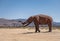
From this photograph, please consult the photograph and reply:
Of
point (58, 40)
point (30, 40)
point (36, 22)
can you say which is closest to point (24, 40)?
point (30, 40)

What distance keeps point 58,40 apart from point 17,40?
10.5 ft

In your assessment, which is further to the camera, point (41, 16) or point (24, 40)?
point (41, 16)

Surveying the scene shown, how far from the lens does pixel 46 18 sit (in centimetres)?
2866

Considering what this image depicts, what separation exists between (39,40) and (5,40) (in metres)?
2.69

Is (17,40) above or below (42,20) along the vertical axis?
below

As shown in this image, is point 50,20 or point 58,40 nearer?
point 58,40

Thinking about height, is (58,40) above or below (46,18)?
below

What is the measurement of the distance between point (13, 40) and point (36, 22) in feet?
36.7

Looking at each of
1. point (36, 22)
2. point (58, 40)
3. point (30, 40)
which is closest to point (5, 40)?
point (30, 40)

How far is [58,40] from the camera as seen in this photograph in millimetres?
17188

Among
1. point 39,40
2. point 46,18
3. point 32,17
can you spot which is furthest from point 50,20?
point 39,40

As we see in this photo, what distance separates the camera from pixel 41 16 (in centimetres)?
2823

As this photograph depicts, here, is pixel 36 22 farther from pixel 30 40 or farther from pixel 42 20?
pixel 30 40

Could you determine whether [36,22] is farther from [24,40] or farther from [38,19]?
[24,40]
